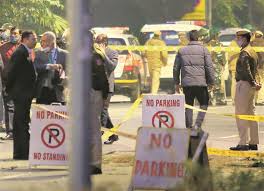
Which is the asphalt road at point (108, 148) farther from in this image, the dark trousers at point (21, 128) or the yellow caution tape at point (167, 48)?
the yellow caution tape at point (167, 48)

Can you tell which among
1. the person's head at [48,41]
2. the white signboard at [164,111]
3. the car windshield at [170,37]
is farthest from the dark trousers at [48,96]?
the car windshield at [170,37]

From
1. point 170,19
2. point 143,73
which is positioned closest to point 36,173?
point 143,73

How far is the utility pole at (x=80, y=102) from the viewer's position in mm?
6328

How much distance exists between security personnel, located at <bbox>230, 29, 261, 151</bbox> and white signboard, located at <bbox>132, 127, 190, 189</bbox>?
461 cm

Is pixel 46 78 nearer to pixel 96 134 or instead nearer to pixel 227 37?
pixel 96 134

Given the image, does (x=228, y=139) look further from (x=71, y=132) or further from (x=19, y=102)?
(x=71, y=132)

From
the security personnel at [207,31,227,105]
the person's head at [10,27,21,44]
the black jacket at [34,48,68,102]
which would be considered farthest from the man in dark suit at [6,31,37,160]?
the security personnel at [207,31,227,105]

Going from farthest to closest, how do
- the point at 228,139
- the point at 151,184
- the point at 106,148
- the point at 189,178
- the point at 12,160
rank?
the point at 228,139
the point at 106,148
the point at 12,160
the point at 151,184
the point at 189,178

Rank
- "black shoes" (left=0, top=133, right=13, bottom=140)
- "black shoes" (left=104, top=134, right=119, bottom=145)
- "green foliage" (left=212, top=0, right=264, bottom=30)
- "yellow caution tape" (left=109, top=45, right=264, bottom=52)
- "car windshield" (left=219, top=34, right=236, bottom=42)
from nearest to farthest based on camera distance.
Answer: "black shoes" (left=104, top=134, right=119, bottom=145), "black shoes" (left=0, top=133, right=13, bottom=140), "yellow caution tape" (left=109, top=45, right=264, bottom=52), "car windshield" (left=219, top=34, right=236, bottom=42), "green foliage" (left=212, top=0, right=264, bottom=30)

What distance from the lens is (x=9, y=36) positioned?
17.3m

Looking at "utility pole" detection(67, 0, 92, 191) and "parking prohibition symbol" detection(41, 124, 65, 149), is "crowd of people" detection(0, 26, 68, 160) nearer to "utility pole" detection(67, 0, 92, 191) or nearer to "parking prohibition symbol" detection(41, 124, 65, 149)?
"parking prohibition symbol" detection(41, 124, 65, 149)

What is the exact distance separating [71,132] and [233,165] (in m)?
6.64

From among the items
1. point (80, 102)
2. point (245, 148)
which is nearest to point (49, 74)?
point (245, 148)

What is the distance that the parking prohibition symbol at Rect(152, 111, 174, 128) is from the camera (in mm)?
13992
